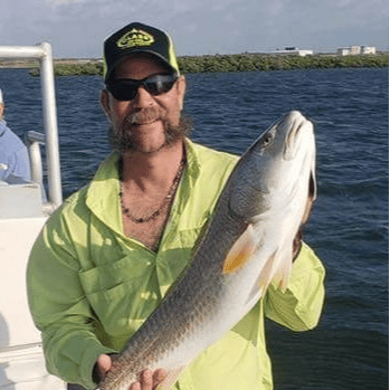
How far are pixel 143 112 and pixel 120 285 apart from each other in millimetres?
743

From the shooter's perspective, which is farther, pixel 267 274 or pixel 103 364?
pixel 103 364

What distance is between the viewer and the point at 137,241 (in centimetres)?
291

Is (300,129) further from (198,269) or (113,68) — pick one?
(113,68)

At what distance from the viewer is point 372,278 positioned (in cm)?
947

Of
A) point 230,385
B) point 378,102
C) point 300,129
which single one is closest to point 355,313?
point 230,385

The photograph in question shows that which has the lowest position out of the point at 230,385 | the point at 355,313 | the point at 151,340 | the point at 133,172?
the point at 355,313

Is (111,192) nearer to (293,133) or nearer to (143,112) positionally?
(143,112)

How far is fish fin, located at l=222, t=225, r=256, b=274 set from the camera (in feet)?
8.05

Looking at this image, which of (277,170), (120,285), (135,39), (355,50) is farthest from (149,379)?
(355,50)

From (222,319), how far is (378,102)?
30729 millimetres

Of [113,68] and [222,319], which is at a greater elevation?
[113,68]

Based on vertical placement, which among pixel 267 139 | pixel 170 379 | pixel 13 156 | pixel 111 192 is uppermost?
pixel 267 139

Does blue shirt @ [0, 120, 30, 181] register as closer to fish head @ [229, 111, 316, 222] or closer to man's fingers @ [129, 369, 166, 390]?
man's fingers @ [129, 369, 166, 390]

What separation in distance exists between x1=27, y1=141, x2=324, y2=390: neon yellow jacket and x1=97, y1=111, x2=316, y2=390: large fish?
0.18 m
